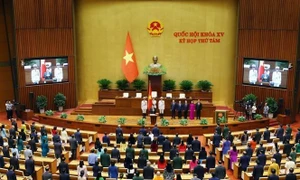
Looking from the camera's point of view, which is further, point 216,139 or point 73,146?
point 216,139

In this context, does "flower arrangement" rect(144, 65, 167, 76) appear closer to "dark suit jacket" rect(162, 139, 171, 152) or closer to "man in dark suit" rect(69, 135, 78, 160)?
"dark suit jacket" rect(162, 139, 171, 152)

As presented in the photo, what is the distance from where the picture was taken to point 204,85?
25016 millimetres

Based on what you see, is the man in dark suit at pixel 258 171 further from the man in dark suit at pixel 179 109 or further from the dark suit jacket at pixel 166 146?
the man in dark suit at pixel 179 109

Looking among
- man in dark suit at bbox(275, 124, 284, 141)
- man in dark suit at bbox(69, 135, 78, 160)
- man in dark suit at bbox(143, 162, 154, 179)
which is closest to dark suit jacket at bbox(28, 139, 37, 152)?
man in dark suit at bbox(69, 135, 78, 160)

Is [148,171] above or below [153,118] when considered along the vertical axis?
below

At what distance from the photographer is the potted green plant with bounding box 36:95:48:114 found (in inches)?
926

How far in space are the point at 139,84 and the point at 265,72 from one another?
7629 millimetres

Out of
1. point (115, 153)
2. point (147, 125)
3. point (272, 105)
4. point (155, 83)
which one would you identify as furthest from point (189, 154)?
point (155, 83)

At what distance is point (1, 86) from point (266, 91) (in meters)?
16.1

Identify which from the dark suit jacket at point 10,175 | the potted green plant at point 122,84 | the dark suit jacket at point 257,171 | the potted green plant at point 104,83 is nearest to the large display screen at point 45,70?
the potted green plant at point 104,83

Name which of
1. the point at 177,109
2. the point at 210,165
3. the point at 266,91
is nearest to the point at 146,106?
the point at 177,109

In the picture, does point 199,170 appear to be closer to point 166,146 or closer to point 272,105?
point 166,146

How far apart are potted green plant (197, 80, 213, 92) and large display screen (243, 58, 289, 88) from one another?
85.7 inches

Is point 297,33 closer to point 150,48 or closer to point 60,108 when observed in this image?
point 150,48
